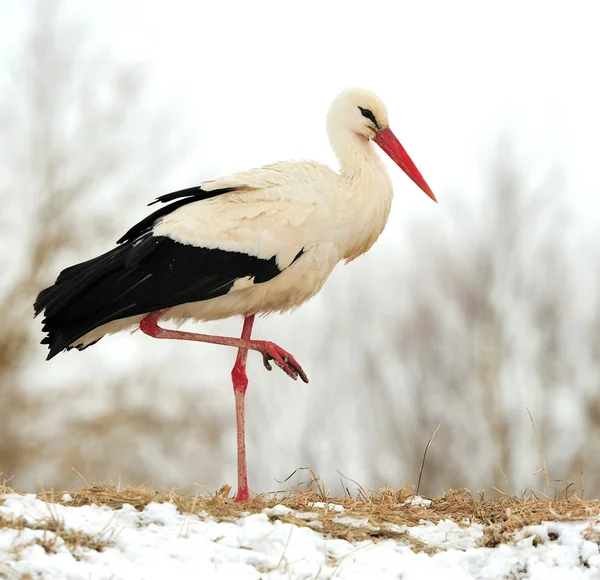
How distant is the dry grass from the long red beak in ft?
8.18

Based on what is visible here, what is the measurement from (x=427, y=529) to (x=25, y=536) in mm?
2006

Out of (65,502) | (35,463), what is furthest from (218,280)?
(35,463)

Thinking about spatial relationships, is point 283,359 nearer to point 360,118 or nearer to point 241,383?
point 241,383

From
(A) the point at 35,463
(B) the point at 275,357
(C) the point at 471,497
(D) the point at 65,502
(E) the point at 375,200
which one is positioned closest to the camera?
(D) the point at 65,502

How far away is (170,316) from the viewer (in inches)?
266

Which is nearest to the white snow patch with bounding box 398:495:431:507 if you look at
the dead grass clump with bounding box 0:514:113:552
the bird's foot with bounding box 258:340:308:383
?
the bird's foot with bounding box 258:340:308:383

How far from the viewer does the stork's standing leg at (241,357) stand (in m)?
6.16

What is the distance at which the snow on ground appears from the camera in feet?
12.6

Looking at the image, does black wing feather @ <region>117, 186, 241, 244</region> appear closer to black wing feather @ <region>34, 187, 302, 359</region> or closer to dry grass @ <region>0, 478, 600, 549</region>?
black wing feather @ <region>34, 187, 302, 359</region>

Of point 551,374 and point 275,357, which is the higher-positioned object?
point 275,357

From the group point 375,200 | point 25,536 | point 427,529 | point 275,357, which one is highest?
point 375,200

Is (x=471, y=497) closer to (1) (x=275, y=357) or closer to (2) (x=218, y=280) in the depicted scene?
(1) (x=275, y=357)

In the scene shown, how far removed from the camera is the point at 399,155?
23.8 feet

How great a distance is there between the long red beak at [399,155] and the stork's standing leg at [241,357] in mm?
1576
